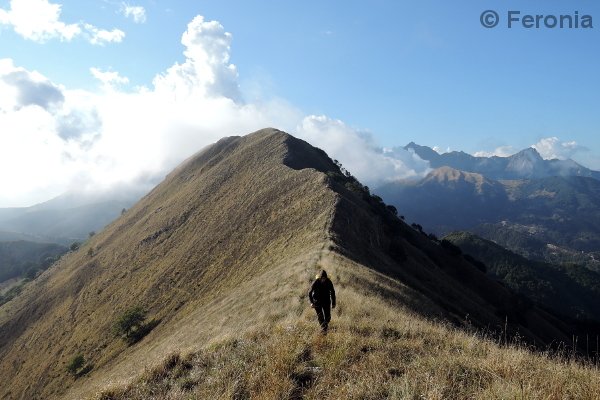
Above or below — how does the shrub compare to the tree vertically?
below

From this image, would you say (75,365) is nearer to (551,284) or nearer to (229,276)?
(229,276)

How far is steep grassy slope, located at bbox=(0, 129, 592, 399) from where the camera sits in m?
29.2


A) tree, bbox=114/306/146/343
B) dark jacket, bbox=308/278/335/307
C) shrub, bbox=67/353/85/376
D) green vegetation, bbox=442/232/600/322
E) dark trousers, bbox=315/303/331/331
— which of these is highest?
dark jacket, bbox=308/278/335/307

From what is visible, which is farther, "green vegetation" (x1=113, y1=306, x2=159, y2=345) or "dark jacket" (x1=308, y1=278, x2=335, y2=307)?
"green vegetation" (x1=113, y1=306, x2=159, y2=345)

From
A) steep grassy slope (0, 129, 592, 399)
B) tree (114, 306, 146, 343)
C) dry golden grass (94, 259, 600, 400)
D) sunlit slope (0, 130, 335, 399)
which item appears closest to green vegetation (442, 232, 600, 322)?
steep grassy slope (0, 129, 592, 399)

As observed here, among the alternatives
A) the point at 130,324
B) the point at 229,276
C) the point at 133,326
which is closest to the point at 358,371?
the point at 229,276

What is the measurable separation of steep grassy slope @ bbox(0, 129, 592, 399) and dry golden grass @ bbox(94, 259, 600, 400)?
71.2 inches

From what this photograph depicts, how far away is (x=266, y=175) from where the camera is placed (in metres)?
82.0

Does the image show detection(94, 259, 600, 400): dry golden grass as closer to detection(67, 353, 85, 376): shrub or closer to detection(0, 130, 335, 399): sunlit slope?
detection(0, 130, 335, 399): sunlit slope

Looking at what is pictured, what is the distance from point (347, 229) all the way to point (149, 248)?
4743 cm

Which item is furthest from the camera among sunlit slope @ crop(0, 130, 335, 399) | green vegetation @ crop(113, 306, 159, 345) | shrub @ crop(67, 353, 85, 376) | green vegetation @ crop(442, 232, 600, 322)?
green vegetation @ crop(442, 232, 600, 322)

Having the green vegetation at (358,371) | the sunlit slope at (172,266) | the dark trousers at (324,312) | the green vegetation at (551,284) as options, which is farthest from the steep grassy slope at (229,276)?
the green vegetation at (551,284)

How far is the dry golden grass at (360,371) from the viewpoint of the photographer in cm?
704

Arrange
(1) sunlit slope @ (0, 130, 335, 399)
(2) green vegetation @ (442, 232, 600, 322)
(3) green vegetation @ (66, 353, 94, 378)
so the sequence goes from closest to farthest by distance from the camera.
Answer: (1) sunlit slope @ (0, 130, 335, 399) → (3) green vegetation @ (66, 353, 94, 378) → (2) green vegetation @ (442, 232, 600, 322)
